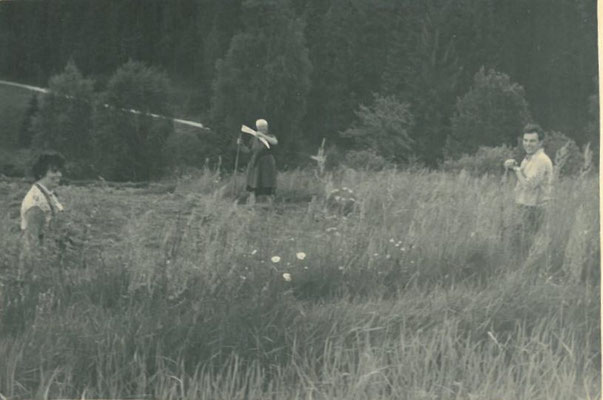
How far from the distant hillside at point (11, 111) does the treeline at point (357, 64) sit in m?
0.09

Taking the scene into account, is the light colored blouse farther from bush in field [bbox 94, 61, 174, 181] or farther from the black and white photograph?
bush in field [bbox 94, 61, 174, 181]

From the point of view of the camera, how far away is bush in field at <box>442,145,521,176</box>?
12.1 feet

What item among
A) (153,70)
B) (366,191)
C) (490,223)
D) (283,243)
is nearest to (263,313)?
(283,243)

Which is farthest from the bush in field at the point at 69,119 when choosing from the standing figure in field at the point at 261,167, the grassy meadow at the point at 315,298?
the standing figure in field at the point at 261,167

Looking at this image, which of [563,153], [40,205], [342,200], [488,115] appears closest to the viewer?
[563,153]

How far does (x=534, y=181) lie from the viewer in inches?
146

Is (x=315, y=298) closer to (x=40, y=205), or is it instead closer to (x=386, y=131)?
(x=386, y=131)

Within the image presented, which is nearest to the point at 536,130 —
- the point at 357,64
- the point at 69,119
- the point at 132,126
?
the point at 357,64

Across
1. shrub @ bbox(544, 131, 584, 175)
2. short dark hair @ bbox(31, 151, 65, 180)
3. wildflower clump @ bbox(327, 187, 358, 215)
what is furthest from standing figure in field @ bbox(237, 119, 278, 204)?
shrub @ bbox(544, 131, 584, 175)

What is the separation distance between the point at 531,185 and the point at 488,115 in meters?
0.40

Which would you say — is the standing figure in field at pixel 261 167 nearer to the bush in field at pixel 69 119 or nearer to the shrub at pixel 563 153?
the bush in field at pixel 69 119

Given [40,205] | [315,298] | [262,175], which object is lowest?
[315,298]

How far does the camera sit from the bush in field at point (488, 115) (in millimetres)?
3684

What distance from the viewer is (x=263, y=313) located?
371 centimetres
